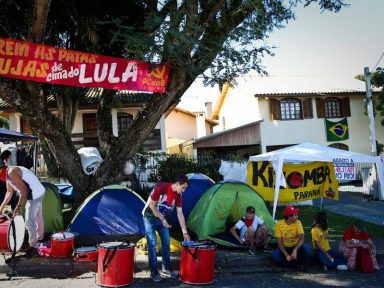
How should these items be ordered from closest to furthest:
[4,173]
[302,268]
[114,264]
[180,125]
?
[114,264] < [302,268] < [4,173] < [180,125]

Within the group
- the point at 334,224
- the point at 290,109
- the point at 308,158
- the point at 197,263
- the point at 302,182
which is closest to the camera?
the point at 197,263

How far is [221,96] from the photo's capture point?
30.0 meters

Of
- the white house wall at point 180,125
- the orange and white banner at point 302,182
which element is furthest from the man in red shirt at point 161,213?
the white house wall at point 180,125

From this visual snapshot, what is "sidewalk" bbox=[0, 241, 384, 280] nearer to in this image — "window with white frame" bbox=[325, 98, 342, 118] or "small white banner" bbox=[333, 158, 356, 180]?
"small white banner" bbox=[333, 158, 356, 180]

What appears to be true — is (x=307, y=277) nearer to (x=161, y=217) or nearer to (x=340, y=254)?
(x=340, y=254)

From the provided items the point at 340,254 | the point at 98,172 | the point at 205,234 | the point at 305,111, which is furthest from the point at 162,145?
the point at 340,254

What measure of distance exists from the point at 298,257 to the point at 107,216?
12.5 ft

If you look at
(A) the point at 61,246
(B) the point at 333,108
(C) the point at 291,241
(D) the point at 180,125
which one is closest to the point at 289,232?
(C) the point at 291,241

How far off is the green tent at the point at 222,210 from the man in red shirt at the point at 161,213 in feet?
6.27

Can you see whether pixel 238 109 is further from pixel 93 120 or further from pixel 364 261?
pixel 364 261

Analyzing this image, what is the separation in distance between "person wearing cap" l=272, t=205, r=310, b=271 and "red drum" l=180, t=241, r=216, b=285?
1.45 metres

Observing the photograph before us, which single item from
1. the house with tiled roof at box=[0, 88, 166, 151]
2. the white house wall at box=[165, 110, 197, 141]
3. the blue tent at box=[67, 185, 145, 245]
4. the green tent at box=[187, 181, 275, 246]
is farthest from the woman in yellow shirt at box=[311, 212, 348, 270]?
the white house wall at box=[165, 110, 197, 141]

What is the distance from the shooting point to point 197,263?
5922 millimetres

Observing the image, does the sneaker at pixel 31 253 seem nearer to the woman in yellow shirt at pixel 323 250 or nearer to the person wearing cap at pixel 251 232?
the person wearing cap at pixel 251 232
